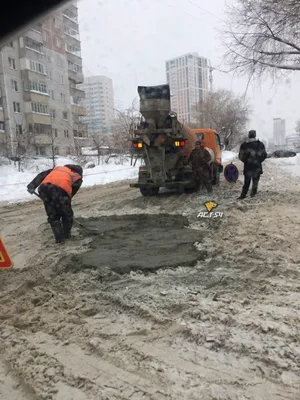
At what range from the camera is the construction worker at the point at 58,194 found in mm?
6477

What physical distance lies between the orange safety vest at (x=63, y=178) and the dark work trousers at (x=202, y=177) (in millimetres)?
5423

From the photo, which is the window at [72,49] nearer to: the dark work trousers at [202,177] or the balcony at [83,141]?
the balcony at [83,141]

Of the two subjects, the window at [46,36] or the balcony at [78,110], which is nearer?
the window at [46,36]

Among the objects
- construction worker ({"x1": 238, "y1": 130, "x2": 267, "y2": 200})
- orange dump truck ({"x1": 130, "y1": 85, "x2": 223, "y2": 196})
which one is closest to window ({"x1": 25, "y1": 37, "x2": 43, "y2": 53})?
orange dump truck ({"x1": 130, "y1": 85, "x2": 223, "y2": 196})

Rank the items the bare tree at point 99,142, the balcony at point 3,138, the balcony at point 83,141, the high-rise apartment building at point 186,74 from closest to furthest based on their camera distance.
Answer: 1. the high-rise apartment building at point 186,74
2. the balcony at point 3,138
3. the bare tree at point 99,142
4. the balcony at point 83,141

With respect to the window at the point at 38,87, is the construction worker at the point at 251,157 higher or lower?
lower

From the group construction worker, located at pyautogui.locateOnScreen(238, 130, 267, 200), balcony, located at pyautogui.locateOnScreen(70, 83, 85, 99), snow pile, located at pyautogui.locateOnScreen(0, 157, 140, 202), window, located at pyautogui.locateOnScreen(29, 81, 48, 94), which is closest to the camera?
construction worker, located at pyautogui.locateOnScreen(238, 130, 267, 200)

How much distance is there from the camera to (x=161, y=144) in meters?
11.2

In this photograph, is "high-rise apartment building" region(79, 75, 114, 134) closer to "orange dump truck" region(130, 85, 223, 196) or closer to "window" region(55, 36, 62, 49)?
"window" region(55, 36, 62, 49)

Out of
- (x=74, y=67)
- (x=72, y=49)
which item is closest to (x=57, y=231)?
(x=72, y=49)

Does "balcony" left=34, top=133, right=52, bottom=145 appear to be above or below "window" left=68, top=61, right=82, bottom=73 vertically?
below

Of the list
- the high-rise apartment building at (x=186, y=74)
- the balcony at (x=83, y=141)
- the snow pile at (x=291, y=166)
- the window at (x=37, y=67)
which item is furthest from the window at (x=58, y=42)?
the snow pile at (x=291, y=166)

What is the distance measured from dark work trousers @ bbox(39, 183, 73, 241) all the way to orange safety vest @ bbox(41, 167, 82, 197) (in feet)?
0.27

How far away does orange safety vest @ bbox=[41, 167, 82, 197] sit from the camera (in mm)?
6520
